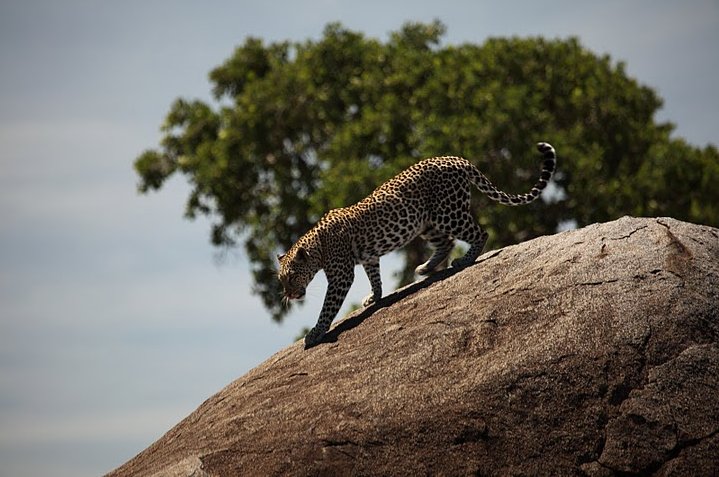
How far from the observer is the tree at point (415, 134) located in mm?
29875

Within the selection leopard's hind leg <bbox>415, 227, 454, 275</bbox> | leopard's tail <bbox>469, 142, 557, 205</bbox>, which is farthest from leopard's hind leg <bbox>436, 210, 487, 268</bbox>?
leopard's tail <bbox>469, 142, 557, 205</bbox>

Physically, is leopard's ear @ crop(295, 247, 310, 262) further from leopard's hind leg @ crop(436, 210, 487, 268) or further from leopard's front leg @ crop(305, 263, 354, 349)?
leopard's hind leg @ crop(436, 210, 487, 268)

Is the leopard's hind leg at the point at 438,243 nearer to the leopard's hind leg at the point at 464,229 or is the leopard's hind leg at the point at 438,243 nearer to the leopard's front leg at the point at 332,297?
the leopard's hind leg at the point at 464,229

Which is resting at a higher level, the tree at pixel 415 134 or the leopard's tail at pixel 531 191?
the tree at pixel 415 134

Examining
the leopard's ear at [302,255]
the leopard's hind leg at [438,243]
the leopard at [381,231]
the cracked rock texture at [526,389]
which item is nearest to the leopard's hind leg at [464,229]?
the leopard at [381,231]

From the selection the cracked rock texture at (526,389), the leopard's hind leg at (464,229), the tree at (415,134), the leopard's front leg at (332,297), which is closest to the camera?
the cracked rock texture at (526,389)

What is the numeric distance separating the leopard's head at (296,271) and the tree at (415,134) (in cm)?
1138

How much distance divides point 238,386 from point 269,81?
21.0m

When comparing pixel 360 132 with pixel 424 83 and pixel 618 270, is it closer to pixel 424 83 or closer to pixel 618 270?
pixel 424 83

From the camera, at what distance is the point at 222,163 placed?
34.8 meters

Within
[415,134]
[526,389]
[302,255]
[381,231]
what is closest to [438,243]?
[381,231]

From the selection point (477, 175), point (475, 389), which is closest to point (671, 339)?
point (475, 389)

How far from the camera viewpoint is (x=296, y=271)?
16.2 meters

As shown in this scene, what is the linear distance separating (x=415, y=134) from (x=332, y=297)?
1535cm
